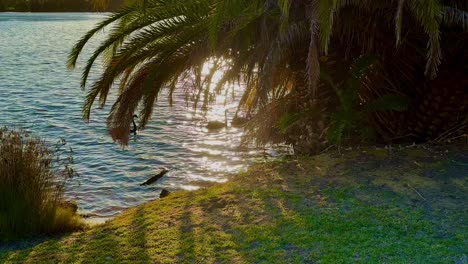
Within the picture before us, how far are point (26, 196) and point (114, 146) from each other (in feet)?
32.9

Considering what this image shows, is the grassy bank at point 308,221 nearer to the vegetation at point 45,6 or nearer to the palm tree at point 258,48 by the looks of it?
the palm tree at point 258,48

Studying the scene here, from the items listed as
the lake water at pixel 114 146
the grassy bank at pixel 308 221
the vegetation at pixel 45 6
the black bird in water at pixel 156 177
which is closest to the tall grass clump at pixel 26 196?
the grassy bank at pixel 308 221

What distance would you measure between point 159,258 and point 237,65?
366 centimetres

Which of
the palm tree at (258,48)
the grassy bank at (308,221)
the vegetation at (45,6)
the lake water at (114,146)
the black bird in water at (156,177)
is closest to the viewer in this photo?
the grassy bank at (308,221)

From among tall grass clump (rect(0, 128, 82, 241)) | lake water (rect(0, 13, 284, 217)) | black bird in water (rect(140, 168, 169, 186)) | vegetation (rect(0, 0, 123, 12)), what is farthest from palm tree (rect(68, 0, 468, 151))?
vegetation (rect(0, 0, 123, 12))

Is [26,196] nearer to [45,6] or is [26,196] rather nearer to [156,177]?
[156,177]

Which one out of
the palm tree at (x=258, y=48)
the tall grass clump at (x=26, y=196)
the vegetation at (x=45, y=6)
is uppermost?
the vegetation at (x=45, y=6)

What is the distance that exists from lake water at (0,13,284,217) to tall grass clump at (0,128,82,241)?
377 centimetres

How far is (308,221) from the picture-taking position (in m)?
5.77

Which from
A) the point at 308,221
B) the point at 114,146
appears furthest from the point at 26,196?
the point at 114,146

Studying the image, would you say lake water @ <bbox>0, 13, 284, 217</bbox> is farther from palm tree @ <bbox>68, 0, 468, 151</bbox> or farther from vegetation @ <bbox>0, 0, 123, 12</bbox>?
vegetation @ <bbox>0, 0, 123, 12</bbox>

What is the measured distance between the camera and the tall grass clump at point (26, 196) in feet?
24.0

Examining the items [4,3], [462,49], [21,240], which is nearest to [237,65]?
[462,49]

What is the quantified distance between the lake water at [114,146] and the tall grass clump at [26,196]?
3768 millimetres
